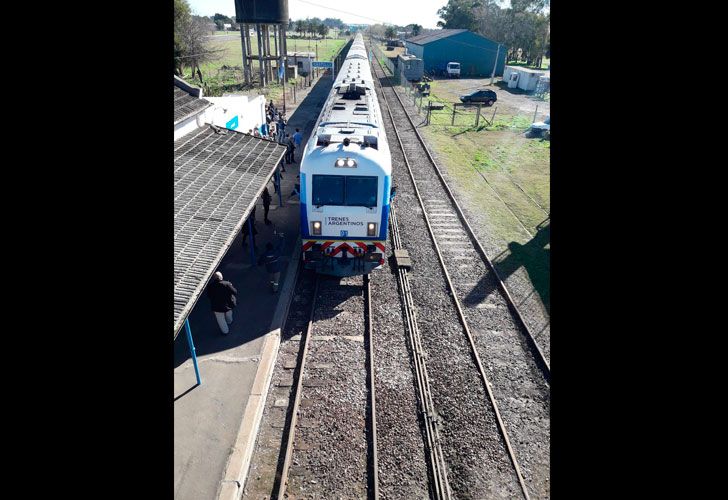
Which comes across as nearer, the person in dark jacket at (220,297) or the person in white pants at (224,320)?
the person in dark jacket at (220,297)

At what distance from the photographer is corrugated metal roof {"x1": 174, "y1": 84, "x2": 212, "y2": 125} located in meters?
12.6

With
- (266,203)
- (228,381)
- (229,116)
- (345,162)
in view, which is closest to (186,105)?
(266,203)

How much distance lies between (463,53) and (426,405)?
53644 mm

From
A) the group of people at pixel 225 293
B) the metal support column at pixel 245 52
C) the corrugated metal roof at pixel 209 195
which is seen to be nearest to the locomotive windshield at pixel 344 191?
the corrugated metal roof at pixel 209 195

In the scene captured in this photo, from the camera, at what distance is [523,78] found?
1693 inches

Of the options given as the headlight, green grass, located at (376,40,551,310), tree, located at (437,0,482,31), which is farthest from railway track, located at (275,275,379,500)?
tree, located at (437,0,482,31)

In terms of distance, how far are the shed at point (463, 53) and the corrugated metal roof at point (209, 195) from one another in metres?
44.7

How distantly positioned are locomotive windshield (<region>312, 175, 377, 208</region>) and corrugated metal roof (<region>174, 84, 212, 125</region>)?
5129mm

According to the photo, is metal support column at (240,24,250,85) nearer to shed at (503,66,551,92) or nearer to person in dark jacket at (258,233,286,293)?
shed at (503,66,551,92)

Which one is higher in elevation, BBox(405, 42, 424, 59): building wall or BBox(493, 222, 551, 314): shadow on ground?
BBox(405, 42, 424, 59): building wall

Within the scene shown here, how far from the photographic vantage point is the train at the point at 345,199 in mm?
9477

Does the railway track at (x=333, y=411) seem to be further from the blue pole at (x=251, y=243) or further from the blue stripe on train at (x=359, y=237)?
the blue pole at (x=251, y=243)

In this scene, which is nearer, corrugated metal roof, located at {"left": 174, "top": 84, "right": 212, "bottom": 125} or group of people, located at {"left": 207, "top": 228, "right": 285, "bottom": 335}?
group of people, located at {"left": 207, "top": 228, "right": 285, "bottom": 335}
